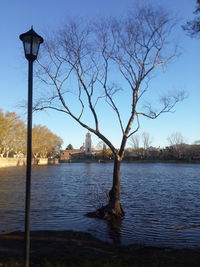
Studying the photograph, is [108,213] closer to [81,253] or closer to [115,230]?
[115,230]

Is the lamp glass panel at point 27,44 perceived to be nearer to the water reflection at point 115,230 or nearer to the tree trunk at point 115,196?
the water reflection at point 115,230

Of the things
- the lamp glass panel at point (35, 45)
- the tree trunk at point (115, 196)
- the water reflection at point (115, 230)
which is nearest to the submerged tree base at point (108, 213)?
Result: the tree trunk at point (115, 196)

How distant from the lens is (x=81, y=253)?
834 centimetres

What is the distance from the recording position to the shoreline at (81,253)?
275 inches

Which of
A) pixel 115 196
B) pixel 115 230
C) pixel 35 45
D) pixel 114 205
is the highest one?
pixel 35 45

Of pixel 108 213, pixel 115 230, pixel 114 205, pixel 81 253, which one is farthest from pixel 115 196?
pixel 81 253

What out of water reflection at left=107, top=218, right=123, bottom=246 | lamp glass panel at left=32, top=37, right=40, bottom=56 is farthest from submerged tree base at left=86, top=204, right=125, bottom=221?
lamp glass panel at left=32, top=37, right=40, bottom=56

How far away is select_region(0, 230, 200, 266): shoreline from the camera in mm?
6977

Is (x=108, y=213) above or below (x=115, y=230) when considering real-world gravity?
above

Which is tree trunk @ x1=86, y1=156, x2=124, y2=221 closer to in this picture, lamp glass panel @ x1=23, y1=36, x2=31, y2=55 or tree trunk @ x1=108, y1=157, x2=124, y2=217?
tree trunk @ x1=108, y1=157, x2=124, y2=217

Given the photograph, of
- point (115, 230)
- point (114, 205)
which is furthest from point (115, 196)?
point (115, 230)

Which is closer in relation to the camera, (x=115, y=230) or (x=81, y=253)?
(x=81, y=253)

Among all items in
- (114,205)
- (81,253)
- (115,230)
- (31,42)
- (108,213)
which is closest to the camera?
(31,42)

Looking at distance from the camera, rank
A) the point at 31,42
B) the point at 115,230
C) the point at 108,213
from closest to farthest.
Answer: the point at 31,42
the point at 115,230
the point at 108,213
